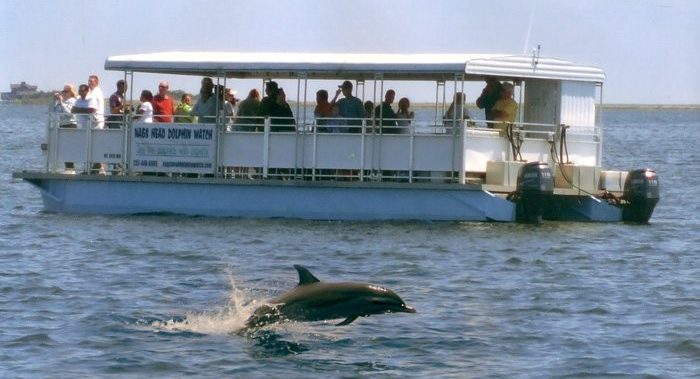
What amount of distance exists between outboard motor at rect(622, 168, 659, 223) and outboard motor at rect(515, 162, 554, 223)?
2.04m

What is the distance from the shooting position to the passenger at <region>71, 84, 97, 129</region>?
94.4ft

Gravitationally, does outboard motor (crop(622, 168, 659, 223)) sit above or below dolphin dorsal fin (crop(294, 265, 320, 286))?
above

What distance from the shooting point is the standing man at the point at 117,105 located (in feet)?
94.4

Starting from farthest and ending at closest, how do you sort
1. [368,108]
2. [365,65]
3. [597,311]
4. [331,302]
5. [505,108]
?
[368,108], [505,108], [365,65], [597,311], [331,302]

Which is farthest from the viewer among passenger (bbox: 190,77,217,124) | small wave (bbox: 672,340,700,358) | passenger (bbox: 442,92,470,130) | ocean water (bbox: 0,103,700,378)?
passenger (bbox: 190,77,217,124)

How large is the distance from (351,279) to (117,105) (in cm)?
963

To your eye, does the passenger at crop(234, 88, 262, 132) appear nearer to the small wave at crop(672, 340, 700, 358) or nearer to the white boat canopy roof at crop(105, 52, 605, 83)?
the white boat canopy roof at crop(105, 52, 605, 83)

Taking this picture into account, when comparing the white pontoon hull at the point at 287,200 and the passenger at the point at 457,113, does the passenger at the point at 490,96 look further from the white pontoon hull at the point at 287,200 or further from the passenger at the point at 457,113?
the white pontoon hull at the point at 287,200

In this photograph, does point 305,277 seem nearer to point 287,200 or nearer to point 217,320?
point 217,320

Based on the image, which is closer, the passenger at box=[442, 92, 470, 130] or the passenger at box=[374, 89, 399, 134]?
the passenger at box=[442, 92, 470, 130]

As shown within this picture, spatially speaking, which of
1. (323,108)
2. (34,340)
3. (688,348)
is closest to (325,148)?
(323,108)

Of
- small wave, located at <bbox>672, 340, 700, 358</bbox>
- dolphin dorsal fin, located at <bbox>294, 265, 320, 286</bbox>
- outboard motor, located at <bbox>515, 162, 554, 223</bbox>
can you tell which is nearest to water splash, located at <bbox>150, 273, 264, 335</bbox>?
dolphin dorsal fin, located at <bbox>294, 265, 320, 286</bbox>

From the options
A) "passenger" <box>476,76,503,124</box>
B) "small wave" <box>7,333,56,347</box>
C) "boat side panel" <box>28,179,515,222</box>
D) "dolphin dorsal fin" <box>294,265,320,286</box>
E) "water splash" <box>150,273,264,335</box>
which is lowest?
"small wave" <box>7,333,56,347</box>

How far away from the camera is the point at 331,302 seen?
596 inches
